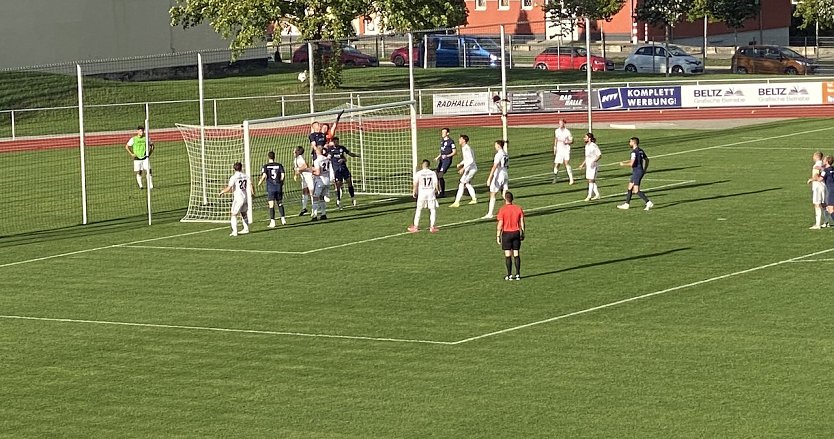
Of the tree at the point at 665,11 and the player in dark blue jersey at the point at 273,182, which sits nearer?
the player in dark blue jersey at the point at 273,182

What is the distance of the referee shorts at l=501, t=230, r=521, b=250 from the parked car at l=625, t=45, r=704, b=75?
2077 inches

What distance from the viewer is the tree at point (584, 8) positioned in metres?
83.8

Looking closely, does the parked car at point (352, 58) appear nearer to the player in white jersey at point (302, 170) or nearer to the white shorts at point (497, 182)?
the player in white jersey at point (302, 170)

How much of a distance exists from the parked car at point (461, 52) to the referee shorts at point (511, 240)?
47.9m

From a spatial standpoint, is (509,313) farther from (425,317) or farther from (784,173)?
(784,173)

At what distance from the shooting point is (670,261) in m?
30.5

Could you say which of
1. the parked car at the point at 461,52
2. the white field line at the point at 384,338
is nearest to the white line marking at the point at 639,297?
the white field line at the point at 384,338

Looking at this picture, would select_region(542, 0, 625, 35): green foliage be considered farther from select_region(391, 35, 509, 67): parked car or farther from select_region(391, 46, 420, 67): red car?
select_region(391, 46, 420, 67): red car

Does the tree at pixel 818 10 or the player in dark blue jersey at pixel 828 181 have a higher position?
the tree at pixel 818 10

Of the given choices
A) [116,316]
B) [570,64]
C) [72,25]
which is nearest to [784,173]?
[116,316]

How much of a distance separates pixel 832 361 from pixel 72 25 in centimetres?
5734

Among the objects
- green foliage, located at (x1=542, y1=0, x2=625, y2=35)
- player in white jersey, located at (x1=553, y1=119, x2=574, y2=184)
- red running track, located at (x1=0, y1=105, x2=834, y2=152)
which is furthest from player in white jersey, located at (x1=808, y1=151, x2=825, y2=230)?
green foliage, located at (x1=542, y1=0, x2=625, y2=35)

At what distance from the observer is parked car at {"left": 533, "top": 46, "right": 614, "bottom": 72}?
259 ft

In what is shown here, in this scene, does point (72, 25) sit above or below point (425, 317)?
above
